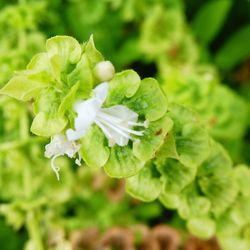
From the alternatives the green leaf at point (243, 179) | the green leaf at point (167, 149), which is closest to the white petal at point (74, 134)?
the green leaf at point (167, 149)

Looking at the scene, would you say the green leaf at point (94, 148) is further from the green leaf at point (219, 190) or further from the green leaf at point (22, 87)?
the green leaf at point (219, 190)

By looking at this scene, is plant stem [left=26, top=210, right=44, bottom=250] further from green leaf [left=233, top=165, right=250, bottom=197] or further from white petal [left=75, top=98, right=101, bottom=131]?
white petal [left=75, top=98, right=101, bottom=131]

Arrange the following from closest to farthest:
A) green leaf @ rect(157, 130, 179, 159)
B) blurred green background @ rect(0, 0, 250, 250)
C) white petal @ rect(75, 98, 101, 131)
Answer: white petal @ rect(75, 98, 101, 131)
green leaf @ rect(157, 130, 179, 159)
blurred green background @ rect(0, 0, 250, 250)

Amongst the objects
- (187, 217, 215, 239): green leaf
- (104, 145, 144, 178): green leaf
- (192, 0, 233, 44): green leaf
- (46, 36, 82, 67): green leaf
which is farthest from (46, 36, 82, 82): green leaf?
(192, 0, 233, 44): green leaf

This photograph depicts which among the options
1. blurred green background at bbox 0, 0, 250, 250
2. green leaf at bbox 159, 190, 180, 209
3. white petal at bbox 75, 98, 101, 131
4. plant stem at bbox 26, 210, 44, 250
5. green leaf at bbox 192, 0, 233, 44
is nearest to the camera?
white petal at bbox 75, 98, 101, 131

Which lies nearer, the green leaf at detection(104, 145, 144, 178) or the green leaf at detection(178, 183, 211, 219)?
the green leaf at detection(104, 145, 144, 178)

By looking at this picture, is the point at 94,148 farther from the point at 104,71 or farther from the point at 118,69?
the point at 118,69
